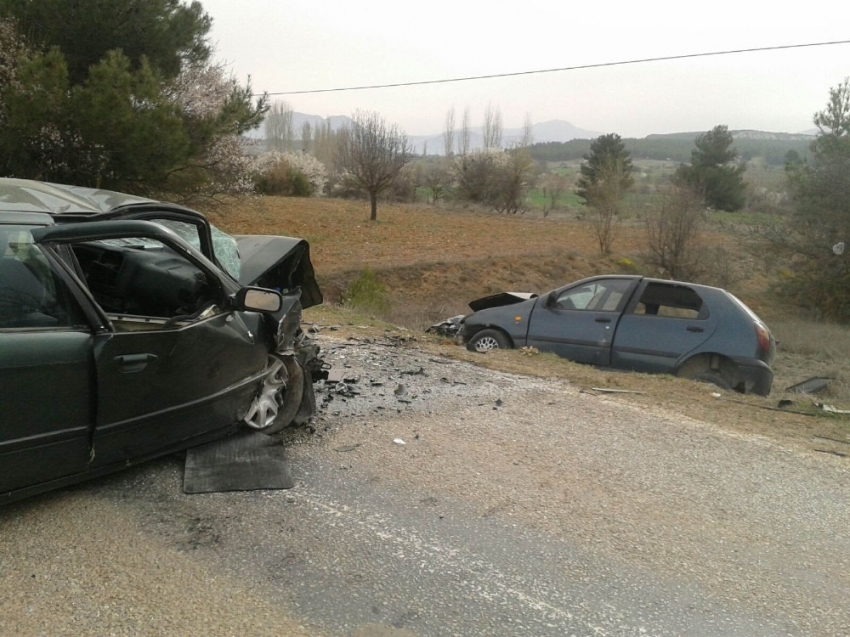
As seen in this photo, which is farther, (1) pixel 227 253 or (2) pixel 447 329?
(2) pixel 447 329

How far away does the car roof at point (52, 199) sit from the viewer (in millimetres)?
3605

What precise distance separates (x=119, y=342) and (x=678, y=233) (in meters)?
22.7

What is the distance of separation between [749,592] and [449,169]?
6355 centimetres

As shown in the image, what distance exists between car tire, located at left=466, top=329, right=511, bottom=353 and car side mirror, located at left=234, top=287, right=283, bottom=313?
5660 mm

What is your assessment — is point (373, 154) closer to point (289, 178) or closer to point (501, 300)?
point (289, 178)

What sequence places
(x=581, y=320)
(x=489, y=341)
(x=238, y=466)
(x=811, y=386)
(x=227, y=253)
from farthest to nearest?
(x=811, y=386)
(x=489, y=341)
(x=581, y=320)
(x=227, y=253)
(x=238, y=466)

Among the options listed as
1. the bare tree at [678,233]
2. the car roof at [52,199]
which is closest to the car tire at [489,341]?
the car roof at [52,199]

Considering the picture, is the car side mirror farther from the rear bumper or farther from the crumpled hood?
the crumpled hood

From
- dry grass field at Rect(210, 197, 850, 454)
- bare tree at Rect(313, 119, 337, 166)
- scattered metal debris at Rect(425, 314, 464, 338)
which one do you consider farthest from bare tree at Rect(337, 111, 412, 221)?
bare tree at Rect(313, 119, 337, 166)

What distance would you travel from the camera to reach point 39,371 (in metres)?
3.14

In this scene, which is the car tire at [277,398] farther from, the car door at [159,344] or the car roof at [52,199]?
the car roof at [52,199]

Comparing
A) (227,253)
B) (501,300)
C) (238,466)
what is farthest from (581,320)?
(238,466)

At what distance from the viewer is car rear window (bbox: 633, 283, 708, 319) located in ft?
28.1

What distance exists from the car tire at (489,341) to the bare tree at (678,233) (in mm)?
16041
